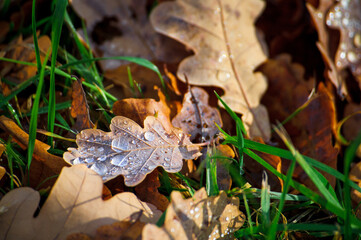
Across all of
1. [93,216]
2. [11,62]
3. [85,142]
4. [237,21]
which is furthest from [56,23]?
[237,21]

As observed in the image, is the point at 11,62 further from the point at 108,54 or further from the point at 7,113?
the point at 108,54

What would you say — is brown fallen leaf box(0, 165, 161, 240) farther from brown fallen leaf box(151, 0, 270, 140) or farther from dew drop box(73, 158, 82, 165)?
brown fallen leaf box(151, 0, 270, 140)

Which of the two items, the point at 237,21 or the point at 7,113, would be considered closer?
the point at 7,113

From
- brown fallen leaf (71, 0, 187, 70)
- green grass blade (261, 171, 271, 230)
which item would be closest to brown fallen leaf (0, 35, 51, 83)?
brown fallen leaf (71, 0, 187, 70)

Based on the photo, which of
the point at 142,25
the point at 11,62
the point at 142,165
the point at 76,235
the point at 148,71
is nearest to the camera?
the point at 76,235

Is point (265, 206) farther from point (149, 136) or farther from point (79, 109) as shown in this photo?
point (79, 109)

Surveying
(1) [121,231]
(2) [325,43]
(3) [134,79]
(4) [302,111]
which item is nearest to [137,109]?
(3) [134,79]
